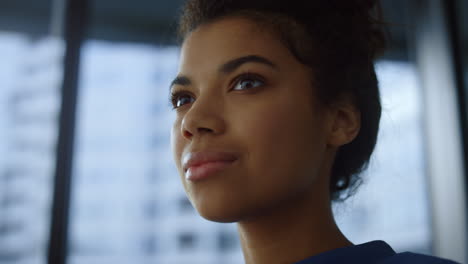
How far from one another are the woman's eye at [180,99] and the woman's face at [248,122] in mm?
14

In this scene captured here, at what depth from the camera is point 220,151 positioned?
0.67 meters

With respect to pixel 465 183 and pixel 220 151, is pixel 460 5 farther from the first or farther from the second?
pixel 220 151

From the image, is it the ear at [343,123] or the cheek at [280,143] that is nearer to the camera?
the cheek at [280,143]

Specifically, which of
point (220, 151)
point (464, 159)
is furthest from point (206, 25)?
point (464, 159)

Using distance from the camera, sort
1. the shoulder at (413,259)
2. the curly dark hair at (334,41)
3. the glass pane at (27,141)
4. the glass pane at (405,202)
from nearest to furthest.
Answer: the shoulder at (413,259), the curly dark hair at (334,41), the glass pane at (27,141), the glass pane at (405,202)

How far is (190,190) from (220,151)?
0.09 metres

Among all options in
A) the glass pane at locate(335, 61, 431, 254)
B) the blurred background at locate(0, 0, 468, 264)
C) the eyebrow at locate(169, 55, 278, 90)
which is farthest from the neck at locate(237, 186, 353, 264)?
the glass pane at locate(335, 61, 431, 254)

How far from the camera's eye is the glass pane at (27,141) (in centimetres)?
164

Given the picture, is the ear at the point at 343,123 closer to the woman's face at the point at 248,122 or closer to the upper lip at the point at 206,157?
the woman's face at the point at 248,122

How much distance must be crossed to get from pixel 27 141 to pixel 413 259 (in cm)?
151

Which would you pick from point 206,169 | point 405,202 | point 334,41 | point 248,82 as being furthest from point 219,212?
point 405,202

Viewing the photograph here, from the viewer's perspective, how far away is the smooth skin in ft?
2.23

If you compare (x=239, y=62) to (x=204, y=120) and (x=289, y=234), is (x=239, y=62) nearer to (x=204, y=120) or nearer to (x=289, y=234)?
(x=204, y=120)

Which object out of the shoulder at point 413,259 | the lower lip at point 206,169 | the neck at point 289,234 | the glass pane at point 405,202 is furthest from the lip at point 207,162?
the glass pane at point 405,202
